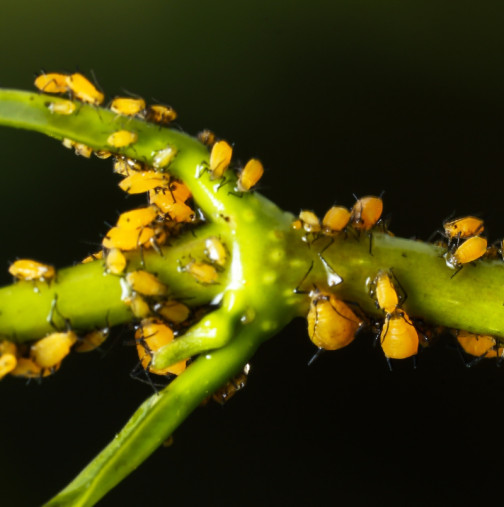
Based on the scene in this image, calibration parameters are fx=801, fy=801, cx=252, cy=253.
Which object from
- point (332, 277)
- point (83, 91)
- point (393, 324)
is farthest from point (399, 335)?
point (83, 91)

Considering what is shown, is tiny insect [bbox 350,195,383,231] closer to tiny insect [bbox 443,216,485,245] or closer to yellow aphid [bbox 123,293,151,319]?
tiny insect [bbox 443,216,485,245]

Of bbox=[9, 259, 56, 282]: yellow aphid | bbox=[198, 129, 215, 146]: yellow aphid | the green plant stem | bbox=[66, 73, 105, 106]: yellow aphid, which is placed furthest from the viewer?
bbox=[198, 129, 215, 146]: yellow aphid

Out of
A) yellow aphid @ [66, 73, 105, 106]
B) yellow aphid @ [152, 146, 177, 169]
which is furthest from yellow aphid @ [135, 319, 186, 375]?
yellow aphid @ [66, 73, 105, 106]

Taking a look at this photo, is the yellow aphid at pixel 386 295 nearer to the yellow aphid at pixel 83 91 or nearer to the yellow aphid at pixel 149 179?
the yellow aphid at pixel 149 179

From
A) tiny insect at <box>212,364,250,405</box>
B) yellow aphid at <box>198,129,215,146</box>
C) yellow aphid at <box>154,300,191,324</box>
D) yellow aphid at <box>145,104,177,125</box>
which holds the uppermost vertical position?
yellow aphid at <box>145,104,177,125</box>

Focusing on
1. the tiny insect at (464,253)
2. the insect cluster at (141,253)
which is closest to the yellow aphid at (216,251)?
the insect cluster at (141,253)

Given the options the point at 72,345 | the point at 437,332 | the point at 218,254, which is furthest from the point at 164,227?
the point at 437,332

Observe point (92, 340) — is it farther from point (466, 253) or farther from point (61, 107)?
point (466, 253)
